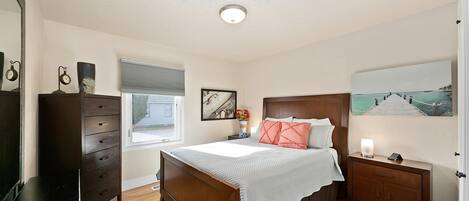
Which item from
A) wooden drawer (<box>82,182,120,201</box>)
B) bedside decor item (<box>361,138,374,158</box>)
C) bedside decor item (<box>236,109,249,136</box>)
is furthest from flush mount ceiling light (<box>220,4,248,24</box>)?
bedside decor item (<box>236,109,249,136</box>)

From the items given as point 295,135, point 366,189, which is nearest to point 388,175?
point 366,189

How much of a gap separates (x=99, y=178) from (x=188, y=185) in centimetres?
101

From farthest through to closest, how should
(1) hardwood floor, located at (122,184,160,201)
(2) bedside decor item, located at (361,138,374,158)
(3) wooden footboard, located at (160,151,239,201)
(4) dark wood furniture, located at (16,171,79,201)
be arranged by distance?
(1) hardwood floor, located at (122,184,160,201)
(2) bedside decor item, located at (361,138,374,158)
(3) wooden footboard, located at (160,151,239,201)
(4) dark wood furniture, located at (16,171,79,201)

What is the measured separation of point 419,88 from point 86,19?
3936mm

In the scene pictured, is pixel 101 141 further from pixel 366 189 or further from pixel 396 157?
pixel 396 157

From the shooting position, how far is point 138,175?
10.4 feet

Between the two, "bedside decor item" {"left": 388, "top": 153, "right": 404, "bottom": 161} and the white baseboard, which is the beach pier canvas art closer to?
"bedside decor item" {"left": 388, "top": 153, "right": 404, "bottom": 161}

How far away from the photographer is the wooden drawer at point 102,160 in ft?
6.80

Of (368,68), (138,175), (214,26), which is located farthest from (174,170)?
(368,68)

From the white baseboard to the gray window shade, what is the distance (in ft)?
4.41

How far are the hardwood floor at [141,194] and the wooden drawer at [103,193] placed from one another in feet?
1.32

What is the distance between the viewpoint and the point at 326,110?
10.3ft

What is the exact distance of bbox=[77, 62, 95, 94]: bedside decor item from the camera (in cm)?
231

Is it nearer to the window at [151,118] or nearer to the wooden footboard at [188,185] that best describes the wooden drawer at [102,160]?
the wooden footboard at [188,185]
